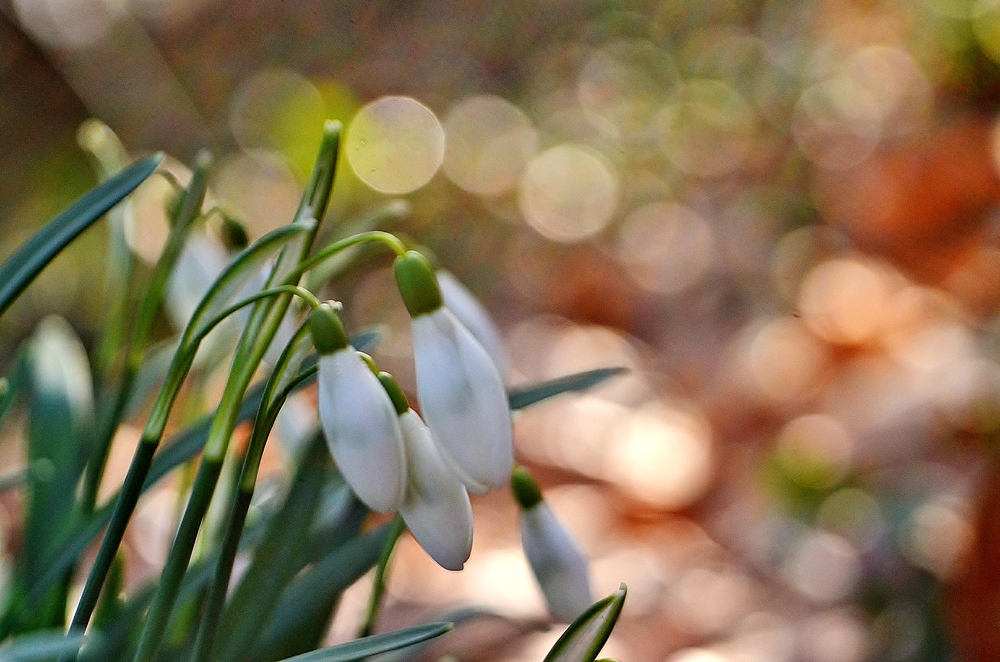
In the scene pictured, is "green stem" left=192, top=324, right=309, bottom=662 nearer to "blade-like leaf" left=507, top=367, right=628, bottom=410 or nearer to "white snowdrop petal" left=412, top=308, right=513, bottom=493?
"white snowdrop petal" left=412, top=308, right=513, bottom=493

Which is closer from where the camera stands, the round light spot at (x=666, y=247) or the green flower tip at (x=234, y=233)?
the green flower tip at (x=234, y=233)

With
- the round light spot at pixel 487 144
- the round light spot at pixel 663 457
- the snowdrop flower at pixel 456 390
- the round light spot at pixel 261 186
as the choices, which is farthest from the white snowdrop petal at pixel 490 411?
the round light spot at pixel 487 144

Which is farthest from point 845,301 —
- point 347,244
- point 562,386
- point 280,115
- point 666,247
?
point 347,244

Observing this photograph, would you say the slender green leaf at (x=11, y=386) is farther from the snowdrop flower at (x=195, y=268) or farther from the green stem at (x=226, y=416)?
the green stem at (x=226, y=416)

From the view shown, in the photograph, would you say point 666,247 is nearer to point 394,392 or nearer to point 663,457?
point 663,457

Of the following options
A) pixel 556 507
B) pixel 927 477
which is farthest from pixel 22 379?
pixel 927 477

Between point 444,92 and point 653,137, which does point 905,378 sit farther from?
point 444,92
